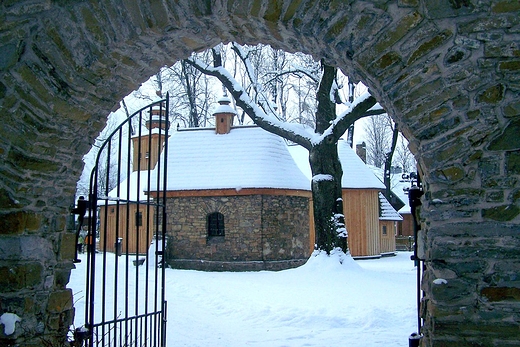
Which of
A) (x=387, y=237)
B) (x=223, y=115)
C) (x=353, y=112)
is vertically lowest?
(x=387, y=237)

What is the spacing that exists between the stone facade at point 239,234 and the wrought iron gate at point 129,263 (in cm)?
85

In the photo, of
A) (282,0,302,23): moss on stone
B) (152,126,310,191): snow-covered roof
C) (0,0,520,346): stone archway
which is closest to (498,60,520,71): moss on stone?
(0,0,520,346): stone archway

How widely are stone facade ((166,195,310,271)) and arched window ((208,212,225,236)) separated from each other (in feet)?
0.62

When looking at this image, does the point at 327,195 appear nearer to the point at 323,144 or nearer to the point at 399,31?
the point at 323,144

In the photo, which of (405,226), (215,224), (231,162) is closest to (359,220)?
(231,162)

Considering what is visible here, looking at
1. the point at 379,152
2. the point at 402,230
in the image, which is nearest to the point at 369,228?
the point at 402,230

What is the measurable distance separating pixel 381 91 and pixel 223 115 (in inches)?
655

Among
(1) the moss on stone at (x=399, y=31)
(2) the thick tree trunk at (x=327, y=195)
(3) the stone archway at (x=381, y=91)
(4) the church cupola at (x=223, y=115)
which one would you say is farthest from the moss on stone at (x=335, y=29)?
(4) the church cupola at (x=223, y=115)

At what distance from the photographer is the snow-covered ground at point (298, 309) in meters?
7.04

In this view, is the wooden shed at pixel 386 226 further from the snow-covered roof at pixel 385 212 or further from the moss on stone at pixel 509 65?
the moss on stone at pixel 509 65

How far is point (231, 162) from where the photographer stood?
60.1 feet

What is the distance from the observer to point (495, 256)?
3.07 m

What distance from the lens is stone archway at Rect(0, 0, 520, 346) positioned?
10.1ft

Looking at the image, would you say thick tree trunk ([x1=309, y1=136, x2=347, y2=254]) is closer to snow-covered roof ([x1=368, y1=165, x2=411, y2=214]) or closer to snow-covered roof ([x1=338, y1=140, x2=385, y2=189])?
snow-covered roof ([x1=338, y1=140, x2=385, y2=189])
